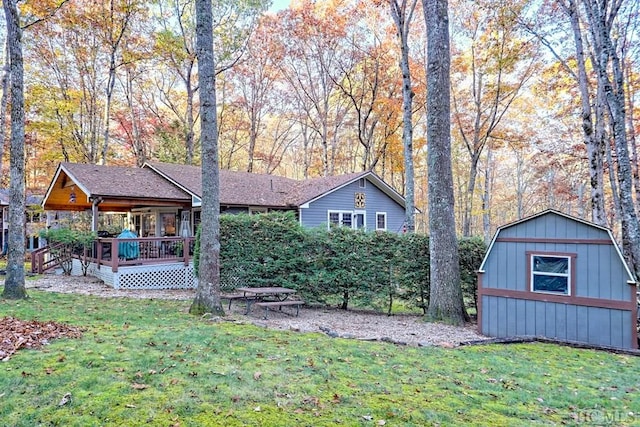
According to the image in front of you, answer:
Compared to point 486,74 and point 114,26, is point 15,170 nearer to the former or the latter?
point 114,26

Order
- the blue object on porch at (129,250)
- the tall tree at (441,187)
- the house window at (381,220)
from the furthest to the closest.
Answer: the house window at (381,220), the blue object on porch at (129,250), the tall tree at (441,187)

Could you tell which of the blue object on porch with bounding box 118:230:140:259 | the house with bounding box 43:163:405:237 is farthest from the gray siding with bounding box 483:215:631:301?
the blue object on porch with bounding box 118:230:140:259

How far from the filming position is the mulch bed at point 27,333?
454 centimetres

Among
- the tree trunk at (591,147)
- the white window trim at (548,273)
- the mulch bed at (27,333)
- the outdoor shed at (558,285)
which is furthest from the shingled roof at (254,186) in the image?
the white window trim at (548,273)

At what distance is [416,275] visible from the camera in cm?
970

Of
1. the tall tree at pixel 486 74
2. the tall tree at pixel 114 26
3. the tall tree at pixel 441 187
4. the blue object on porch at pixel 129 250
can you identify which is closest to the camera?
the tall tree at pixel 441 187

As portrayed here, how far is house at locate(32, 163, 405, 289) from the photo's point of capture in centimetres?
1264

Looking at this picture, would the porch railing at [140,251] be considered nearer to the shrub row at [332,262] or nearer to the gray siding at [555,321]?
the shrub row at [332,262]

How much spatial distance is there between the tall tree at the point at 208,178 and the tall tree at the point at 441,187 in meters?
4.72

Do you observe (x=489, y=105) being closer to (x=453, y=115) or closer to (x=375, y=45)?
(x=453, y=115)

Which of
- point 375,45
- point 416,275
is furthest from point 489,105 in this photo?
point 416,275

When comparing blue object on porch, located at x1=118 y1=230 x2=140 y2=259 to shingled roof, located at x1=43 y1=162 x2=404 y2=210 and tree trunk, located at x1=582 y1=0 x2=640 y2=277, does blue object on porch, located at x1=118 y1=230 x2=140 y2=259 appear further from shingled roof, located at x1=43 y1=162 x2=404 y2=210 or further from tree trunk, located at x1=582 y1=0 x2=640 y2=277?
tree trunk, located at x1=582 y1=0 x2=640 y2=277

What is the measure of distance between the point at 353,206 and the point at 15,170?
12.7 metres

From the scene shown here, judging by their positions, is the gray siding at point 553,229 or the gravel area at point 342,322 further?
the gravel area at point 342,322
